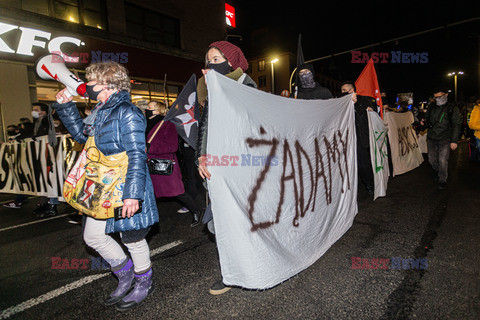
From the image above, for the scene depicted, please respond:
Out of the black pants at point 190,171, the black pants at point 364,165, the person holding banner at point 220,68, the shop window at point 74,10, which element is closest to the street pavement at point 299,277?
the person holding banner at point 220,68

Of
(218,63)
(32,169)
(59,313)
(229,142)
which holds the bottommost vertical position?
(59,313)

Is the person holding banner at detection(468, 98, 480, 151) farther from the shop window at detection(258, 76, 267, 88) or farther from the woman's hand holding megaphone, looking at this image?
the shop window at detection(258, 76, 267, 88)

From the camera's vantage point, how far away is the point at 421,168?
7.57 metres

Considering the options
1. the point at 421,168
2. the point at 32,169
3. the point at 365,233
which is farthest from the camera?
the point at 421,168

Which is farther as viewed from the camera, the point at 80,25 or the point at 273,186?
the point at 80,25

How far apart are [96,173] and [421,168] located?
8.23 metres

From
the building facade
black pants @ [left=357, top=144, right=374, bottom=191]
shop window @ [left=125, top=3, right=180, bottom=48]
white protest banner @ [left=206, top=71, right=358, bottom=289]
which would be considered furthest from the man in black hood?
shop window @ [left=125, top=3, right=180, bottom=48]

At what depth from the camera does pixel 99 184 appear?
190cm

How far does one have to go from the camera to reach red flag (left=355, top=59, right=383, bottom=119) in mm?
5270

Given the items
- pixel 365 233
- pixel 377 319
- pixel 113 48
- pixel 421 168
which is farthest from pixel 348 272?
pixel 113 48

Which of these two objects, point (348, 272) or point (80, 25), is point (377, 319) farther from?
point (80, 25)

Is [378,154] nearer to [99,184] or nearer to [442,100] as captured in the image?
[442,100]

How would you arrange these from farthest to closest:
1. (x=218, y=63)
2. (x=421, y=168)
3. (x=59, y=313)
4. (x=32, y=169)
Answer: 1. (x=421, y=168)
2. (x=32, y=169)
3. (x=218, y=63)
4. (x=59, y=313)

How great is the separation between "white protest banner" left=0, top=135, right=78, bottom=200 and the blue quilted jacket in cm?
331
